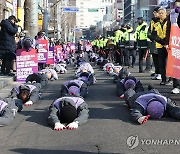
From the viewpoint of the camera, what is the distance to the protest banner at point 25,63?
1539 centimetres

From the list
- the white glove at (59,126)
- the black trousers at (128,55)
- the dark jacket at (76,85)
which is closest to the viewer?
the white glove at (59,126)

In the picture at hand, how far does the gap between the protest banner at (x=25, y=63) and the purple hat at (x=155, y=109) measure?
7674 millimetres

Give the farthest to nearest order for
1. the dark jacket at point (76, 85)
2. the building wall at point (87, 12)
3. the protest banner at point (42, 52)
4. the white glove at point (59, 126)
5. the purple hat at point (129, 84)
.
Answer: the building wall at point (87, 12), the protest banner at point (42, 52), the purple hat at point (129, 84), the dark jacket at point (76, 85), the white glove at point (59, 126)

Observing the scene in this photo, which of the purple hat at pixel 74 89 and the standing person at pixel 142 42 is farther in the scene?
the standing person at pixel 142 42

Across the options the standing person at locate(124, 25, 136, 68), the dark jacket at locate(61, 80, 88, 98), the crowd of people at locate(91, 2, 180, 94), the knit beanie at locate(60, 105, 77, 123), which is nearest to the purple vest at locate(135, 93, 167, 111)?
the knit beanie at locate(60, 105, 77, 123)

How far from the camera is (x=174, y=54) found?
10094 mm

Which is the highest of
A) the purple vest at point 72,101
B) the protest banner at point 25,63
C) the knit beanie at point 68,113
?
the protest banner at point 25,63

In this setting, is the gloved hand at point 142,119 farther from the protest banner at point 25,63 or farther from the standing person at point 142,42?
the standing person at point 142,42

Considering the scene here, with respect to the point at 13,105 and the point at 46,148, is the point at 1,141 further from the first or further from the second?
the point at 13,105

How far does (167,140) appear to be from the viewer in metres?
6.96

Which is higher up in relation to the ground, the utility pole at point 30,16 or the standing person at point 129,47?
the utility pole at point 30,16

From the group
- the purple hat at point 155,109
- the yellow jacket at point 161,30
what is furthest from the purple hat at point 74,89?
the yellow jacket at point 161,30

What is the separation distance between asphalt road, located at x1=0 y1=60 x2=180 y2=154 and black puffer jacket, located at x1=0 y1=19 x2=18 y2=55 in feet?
23.6

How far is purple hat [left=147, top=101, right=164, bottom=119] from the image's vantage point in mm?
8227
